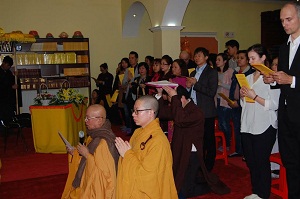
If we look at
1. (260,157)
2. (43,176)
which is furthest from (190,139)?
(43,176)

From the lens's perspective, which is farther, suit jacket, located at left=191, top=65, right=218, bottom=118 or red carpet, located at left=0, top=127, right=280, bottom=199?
suit jacket, located at left=191, top=65, right=218, bottom=118

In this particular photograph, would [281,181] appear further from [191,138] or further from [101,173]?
[101,173]

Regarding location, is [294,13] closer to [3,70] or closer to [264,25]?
[3,70]

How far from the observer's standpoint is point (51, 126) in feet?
18.6

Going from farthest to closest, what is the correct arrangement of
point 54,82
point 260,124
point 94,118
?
point 54,82
point 260,124
point 94,118

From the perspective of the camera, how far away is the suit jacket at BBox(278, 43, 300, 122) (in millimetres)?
2609

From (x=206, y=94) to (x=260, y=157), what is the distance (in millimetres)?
1195

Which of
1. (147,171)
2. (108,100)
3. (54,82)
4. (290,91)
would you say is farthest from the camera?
(54,82)

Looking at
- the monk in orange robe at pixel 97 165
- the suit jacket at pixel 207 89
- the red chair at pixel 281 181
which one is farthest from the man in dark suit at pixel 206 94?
the monk in orange robe at pixel 97 165

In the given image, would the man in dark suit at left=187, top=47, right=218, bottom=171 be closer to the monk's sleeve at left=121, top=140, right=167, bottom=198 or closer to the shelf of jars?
the monk's sleeve at left=121, top=140, right=167, bottom=198

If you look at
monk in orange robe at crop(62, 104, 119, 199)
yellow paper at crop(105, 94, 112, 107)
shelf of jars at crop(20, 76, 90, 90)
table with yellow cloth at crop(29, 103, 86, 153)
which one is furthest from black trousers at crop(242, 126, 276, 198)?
shelf of jars at crop(20, 76, 90, 90)

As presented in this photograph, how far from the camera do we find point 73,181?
120 inches

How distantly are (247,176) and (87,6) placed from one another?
7076 mm

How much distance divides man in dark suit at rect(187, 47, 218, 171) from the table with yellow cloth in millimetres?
2332
